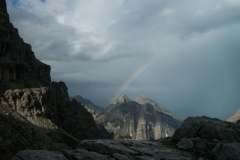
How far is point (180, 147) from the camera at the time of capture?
27.0 metres

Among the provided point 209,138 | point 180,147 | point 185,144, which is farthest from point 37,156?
point 209,138

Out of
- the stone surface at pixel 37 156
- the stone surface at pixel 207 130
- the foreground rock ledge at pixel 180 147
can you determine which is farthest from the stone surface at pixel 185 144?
the stone surface at pixel 37 156

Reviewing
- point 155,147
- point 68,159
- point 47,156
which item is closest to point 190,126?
point 155,147

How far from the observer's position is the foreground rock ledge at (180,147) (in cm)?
2125

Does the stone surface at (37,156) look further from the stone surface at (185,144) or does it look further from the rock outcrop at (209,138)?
the rock outcrop at (209,138)

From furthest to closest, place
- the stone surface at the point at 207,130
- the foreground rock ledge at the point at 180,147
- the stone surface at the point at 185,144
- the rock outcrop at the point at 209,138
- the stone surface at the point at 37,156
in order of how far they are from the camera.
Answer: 1. the stone surface at the point at 207,130
2. the stone surface at the point at 185,144
3. the rock outcrop at the point at 209,138
4. the foreground rock ledge at the point at 180,147
5. the stone surface at the point at 37,156

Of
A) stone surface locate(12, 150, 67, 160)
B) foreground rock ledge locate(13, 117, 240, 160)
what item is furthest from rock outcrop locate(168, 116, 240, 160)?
stone surface locate(12, 150, 67, 160)

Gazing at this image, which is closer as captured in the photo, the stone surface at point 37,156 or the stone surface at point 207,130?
the stone surface at point 37,156

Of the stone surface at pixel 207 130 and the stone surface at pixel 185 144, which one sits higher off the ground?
the stone surface at pixel 207 130

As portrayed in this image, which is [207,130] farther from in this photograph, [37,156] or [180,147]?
[37,156]

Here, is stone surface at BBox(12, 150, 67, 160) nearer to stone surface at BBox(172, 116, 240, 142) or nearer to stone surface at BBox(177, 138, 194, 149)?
stone surface at BBox(177, 138, 194, 149)

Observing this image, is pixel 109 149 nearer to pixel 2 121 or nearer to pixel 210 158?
pixel 210 158

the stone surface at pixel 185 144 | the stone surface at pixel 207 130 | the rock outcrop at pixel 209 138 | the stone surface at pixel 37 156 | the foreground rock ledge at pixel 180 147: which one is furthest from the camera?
the stone surface at pixel 207 130

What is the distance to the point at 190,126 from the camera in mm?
30656
